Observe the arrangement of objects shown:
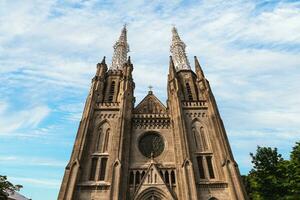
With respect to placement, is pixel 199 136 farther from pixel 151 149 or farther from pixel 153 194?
pixel 153 194

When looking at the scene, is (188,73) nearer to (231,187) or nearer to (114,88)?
(114,88)

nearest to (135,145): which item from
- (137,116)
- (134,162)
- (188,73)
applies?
(134,162)

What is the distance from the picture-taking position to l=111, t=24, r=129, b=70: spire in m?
37.2

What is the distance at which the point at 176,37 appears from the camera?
44062 mm

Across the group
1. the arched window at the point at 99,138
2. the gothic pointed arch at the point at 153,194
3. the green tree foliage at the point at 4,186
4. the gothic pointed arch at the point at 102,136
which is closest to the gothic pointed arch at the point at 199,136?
the gothic pointed arch at the point at 153,194

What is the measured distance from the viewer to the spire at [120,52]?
37.2 m

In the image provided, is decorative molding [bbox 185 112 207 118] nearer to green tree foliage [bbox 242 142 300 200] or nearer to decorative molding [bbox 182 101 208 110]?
decorative molding [bbox 182 101 208 110]

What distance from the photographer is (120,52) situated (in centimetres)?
4000

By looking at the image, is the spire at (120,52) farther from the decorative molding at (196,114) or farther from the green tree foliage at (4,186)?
the green tree foliage at (4,186)

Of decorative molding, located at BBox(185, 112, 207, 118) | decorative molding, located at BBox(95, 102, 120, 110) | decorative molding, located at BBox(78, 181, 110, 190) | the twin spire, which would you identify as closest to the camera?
decorative molding, located at BBox(78, 181, 110, 190)

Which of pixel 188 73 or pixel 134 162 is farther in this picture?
pixel 188 73

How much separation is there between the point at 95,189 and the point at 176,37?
33.8 metres

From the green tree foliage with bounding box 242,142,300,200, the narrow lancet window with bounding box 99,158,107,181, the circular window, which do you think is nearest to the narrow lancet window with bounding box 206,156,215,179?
the green tree foliage with bounding box 242,142,300,200

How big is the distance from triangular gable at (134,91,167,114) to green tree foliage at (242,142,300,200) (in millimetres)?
12219
